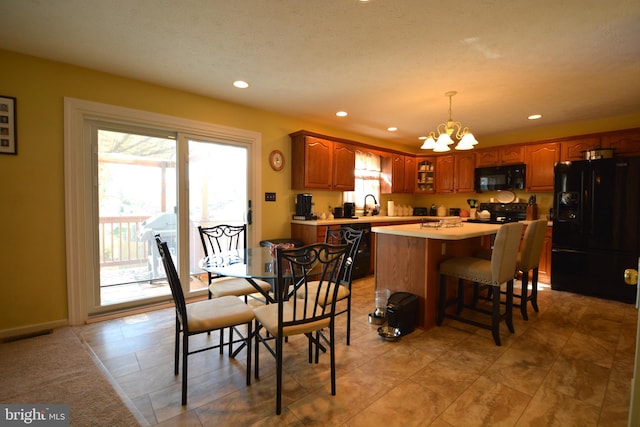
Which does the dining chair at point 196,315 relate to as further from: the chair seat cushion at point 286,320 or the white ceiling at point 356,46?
the white ceiling at point 356,46

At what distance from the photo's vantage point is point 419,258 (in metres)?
2.79

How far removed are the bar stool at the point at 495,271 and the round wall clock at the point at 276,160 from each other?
8.56ft

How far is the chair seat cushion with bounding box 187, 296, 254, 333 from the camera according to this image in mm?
1786

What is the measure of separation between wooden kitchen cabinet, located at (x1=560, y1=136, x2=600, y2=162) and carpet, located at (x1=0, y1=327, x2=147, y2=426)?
5942 mm

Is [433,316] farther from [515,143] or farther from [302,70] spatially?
[515,143]

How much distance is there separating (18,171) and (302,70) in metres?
2.73

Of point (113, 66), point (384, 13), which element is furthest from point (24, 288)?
point (384, 13)

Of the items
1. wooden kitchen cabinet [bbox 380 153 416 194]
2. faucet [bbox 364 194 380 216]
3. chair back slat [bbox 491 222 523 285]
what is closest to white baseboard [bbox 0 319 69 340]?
chair back slat [bbox 491 222 523 285]

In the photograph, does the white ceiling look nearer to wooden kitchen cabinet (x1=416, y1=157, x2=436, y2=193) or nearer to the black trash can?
the black trash can

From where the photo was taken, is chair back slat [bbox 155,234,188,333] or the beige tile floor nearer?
the beige tile floor

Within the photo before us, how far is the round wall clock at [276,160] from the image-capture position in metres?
4.20

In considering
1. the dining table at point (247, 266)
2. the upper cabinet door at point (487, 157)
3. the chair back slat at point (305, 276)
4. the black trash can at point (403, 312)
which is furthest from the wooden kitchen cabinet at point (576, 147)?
the dining table at point (247, 266)

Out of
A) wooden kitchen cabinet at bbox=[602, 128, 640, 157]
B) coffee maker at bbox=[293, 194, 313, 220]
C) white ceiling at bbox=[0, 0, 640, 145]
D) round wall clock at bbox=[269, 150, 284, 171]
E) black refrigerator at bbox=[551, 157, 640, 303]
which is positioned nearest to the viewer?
white ceiling at bbox=[0, 0, 640, 145]

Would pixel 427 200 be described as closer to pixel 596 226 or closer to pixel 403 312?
pixel 596 226
